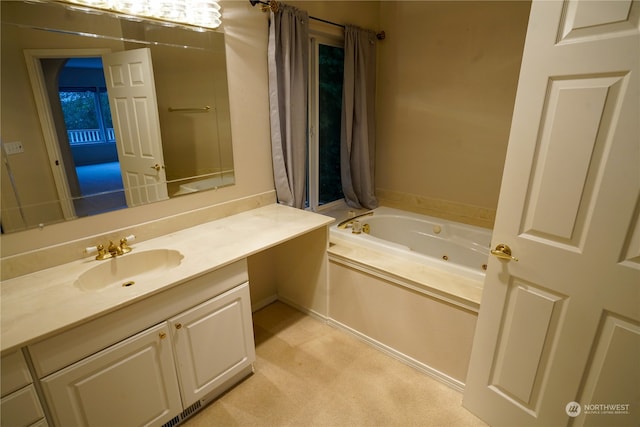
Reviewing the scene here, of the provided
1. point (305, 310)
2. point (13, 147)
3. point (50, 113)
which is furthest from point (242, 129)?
point (305, 310)

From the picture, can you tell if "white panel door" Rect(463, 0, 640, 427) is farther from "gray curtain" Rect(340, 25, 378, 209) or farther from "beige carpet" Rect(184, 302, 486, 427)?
"gray curtain" Rect(340, 25, 378, 209)

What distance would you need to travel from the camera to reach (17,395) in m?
1.02

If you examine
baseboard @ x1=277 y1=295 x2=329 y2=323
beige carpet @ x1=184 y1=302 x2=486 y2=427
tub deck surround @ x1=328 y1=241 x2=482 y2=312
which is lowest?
beige carpet @ x1=184 y1=302 x2=486 y2=427

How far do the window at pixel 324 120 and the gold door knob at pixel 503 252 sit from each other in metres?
1.76

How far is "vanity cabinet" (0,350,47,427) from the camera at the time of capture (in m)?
0.99

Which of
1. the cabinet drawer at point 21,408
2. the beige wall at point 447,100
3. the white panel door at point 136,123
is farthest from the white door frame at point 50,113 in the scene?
the beige wall at point 447,100

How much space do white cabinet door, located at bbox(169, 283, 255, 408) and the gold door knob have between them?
1178 mm

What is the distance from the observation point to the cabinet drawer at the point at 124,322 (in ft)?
3.47

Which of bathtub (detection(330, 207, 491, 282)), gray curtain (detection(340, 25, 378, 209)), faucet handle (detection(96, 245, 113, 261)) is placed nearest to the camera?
faucet handle (detection(96, 245, 113, 261))

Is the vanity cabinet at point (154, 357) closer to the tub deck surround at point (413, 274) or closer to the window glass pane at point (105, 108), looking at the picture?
the tub deck surround at point (413, 274)

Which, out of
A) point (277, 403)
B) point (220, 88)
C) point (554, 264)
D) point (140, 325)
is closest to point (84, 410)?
point (140, 325)

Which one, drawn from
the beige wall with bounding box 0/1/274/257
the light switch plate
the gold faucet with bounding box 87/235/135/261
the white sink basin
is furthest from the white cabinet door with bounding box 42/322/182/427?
the light switch plate

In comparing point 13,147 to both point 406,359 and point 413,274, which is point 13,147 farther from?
point 406,359

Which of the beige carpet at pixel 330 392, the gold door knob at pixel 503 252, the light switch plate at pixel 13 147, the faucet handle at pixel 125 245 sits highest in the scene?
the light switch plate at pixel 13 147
